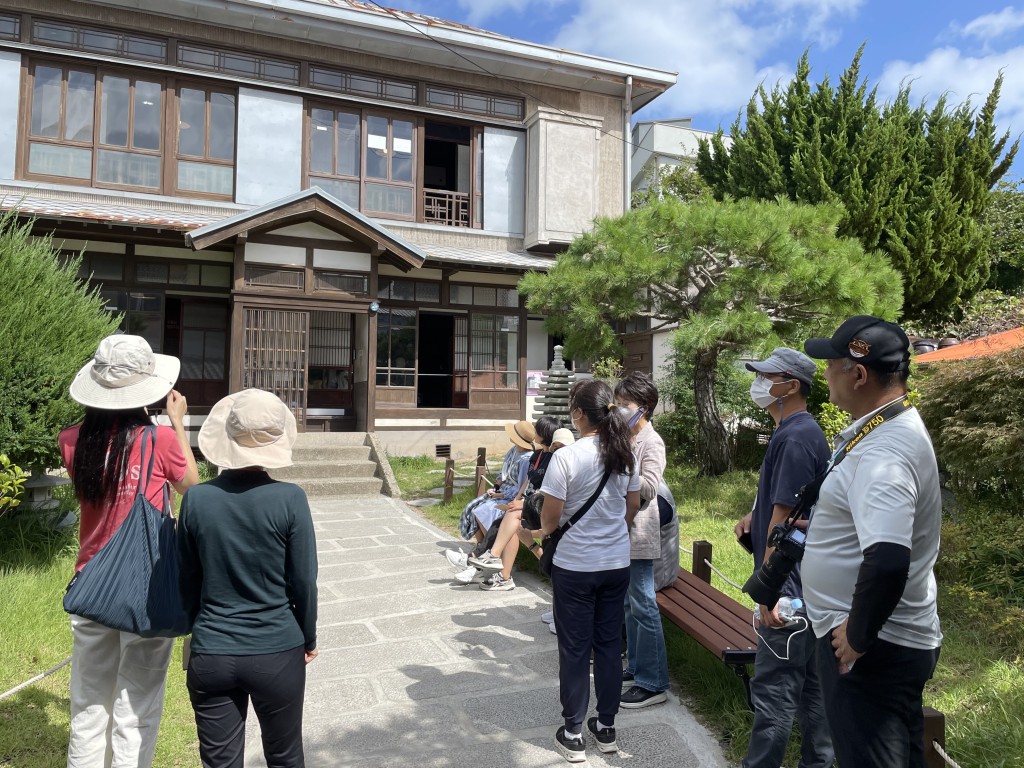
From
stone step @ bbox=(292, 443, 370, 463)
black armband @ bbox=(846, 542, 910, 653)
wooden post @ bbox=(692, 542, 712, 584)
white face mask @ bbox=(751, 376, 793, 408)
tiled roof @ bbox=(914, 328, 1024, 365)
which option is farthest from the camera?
stone step @ bbox=(292, 443, 370, 463)

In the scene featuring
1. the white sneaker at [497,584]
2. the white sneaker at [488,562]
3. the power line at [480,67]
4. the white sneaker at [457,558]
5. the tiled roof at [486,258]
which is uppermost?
the power line at [480,67]

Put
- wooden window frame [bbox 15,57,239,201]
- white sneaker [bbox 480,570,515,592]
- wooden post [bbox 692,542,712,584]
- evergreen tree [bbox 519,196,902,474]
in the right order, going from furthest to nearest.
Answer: wooden window frame [bbox 15,57,239,201] → evergreen tree [bbox 519,196,902,474] → white sneaker [bbox 480,570,515,592] → wooden post [bbox 692,542,712,584]

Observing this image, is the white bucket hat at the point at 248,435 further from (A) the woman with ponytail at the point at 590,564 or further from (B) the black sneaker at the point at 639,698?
(B) the black sneaker at the point at 639,698

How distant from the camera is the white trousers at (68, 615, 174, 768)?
99.5 inches

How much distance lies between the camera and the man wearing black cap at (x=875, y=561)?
1.83m

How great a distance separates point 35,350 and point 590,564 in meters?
4.56

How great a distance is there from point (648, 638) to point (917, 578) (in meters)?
2.03

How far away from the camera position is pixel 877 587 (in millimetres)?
1794

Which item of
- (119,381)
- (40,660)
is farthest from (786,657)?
(40,660)

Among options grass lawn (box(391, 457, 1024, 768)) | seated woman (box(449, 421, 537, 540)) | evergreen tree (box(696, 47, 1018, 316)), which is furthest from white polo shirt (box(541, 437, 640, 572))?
evergreen tree (box(696, 47, 1018, 316))

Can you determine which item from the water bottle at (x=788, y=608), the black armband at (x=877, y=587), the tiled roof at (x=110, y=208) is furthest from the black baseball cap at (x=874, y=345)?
the tiled roof at (x=110, y=208)

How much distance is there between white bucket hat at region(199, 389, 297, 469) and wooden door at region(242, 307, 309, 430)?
898 centimetres

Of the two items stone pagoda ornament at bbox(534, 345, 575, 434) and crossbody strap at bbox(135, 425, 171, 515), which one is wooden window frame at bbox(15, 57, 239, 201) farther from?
crossbody strap at bbox(135, 425, 171, 515)

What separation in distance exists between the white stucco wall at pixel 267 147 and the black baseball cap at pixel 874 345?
12.5 metres
